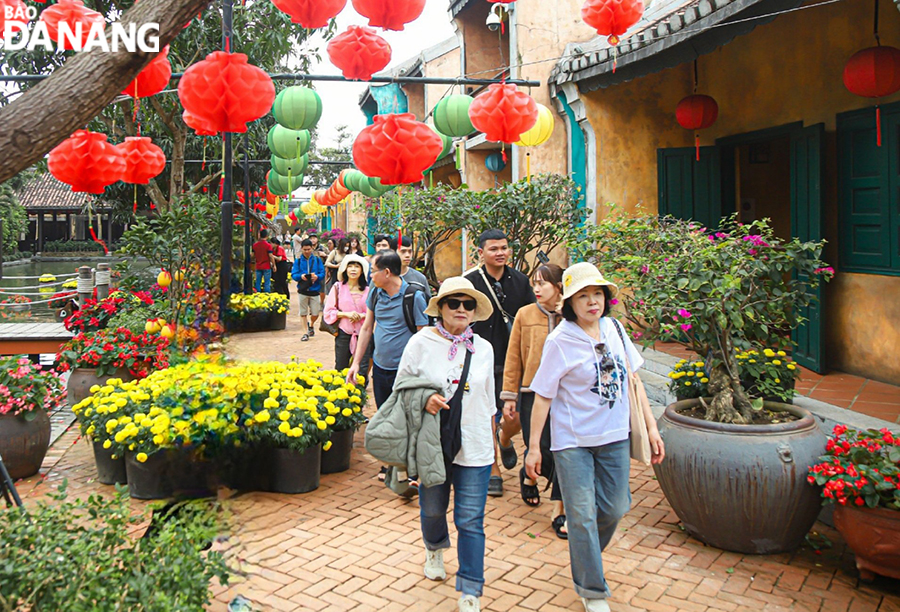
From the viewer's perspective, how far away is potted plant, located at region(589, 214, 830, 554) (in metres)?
4.15

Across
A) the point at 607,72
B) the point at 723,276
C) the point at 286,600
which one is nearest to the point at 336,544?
the point at 286,600


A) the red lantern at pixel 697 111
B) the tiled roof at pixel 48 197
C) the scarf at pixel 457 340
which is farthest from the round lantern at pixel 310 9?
the tiled roof at pixel 48 197

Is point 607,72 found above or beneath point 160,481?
above

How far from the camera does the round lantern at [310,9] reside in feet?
15.3

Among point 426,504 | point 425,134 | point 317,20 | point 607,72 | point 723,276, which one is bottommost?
point 426,504

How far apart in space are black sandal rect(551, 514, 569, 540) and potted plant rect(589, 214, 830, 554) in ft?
2.12

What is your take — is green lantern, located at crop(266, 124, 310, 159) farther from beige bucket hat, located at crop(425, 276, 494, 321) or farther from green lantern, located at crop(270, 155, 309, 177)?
beige bucket hat, located at crop(425, 276, 494, 321)

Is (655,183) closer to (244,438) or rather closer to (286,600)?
(244,438)

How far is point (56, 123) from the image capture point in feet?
8.55

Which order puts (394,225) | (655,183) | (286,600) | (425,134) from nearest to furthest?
(286,600)
(425,134)
(655,183)
(394,225)

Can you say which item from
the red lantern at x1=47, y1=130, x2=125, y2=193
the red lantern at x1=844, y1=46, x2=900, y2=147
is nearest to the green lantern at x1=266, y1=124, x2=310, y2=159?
the red lantern at x1=47, y1=130, x2=125, y2=193

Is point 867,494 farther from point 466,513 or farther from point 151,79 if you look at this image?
point 151,79

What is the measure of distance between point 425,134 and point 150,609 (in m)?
3.95

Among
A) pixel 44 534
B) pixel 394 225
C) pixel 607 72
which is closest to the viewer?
pixel 44 534
